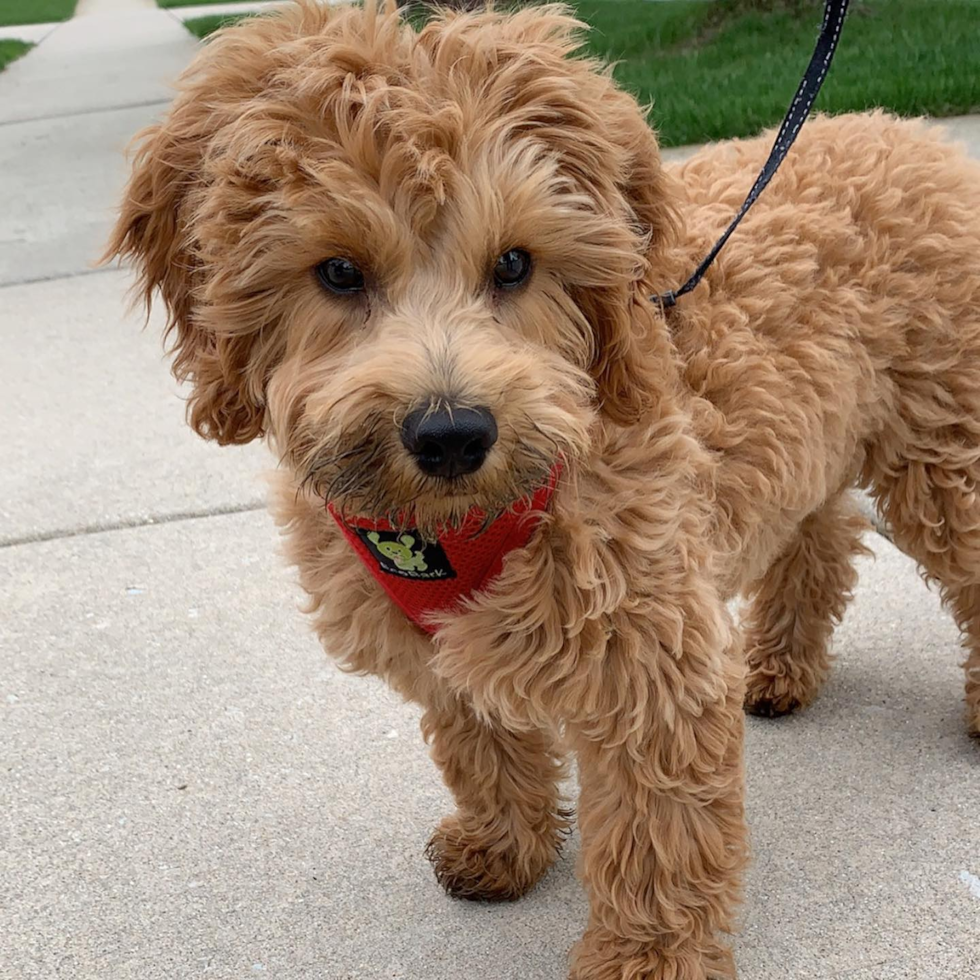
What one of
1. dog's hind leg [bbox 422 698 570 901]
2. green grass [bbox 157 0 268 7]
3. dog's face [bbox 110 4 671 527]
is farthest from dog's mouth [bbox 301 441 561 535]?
green grass [bbox 157 0 268 7]

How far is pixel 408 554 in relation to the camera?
243cm

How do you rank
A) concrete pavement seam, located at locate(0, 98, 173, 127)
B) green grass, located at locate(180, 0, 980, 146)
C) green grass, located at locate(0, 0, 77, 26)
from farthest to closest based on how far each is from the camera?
green grass, located at locate(0, 0, 77, 26)
concrete pavement seam, located at locate(0, 98, 173, 127)
green grass, located at locate(180, 0, 980, 146)

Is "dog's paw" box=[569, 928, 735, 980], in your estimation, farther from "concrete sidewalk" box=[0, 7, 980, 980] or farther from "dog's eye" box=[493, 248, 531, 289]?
"dog's eye" box=[493, 248, 531, 289]

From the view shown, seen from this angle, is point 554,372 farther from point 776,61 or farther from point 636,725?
point 776,61

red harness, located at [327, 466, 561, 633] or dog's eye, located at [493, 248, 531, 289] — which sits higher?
dog's eye, located at [493, 248, 531, 289]

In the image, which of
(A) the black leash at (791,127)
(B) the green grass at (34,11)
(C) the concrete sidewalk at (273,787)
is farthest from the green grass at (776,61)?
(B) the green grass at (34,11)

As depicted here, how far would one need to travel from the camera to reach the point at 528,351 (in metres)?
2.30

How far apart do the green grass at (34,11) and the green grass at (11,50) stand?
7.57 m

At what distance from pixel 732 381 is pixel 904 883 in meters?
1.32

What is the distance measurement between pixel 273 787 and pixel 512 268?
1.84 metres

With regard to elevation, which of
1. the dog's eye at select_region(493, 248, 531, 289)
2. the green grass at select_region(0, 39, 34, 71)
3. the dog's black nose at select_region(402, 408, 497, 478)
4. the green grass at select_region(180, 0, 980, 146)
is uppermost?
the dog's eye at select_region(493, 248, 531, 289)

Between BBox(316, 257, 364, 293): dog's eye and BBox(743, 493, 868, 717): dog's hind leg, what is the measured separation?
186 cm

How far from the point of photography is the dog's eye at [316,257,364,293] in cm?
225

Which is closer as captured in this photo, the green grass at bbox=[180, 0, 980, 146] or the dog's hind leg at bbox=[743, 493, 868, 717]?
the dog's hind leg at bbox=[743, 493, 868, 717]
